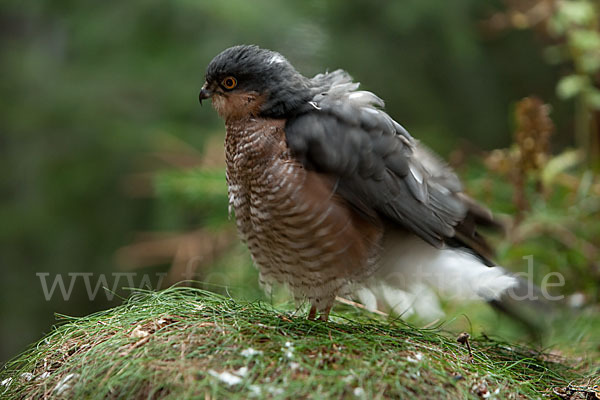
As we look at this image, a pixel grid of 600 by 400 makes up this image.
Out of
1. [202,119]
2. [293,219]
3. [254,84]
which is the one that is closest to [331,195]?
[293,219]

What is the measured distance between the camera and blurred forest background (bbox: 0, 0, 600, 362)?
Answer: 3.99 meters

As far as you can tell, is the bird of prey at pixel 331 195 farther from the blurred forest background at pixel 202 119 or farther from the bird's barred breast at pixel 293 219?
the blurred forest background at pixel 202 119

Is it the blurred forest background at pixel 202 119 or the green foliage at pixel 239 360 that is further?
the blurred forest background at pixel 202 119

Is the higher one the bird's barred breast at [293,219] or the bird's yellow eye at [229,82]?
the bird's yellow eye at [229,82]

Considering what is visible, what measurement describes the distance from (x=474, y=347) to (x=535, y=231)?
163 cm

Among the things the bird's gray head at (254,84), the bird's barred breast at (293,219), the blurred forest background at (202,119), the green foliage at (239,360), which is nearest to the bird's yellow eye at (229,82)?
the bird's gray head at (254,84)

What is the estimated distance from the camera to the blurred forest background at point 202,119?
3.99m

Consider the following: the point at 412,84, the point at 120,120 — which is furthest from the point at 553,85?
the point at 120,120

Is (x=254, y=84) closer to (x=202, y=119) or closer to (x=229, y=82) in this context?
(x=229, y=82)

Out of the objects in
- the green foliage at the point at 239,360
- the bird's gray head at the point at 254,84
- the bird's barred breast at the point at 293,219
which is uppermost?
the bird's gray head at the point at 254,84

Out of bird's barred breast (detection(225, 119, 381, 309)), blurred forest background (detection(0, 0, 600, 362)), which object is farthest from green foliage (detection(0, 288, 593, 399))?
blurred forest background (detection(0, 0, 600, 362))

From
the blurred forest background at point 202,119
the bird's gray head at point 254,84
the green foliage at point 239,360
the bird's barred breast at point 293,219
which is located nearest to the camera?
the green foliage at point 239,360

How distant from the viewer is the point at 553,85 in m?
5.75

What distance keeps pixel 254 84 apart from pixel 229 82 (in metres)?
0.11
